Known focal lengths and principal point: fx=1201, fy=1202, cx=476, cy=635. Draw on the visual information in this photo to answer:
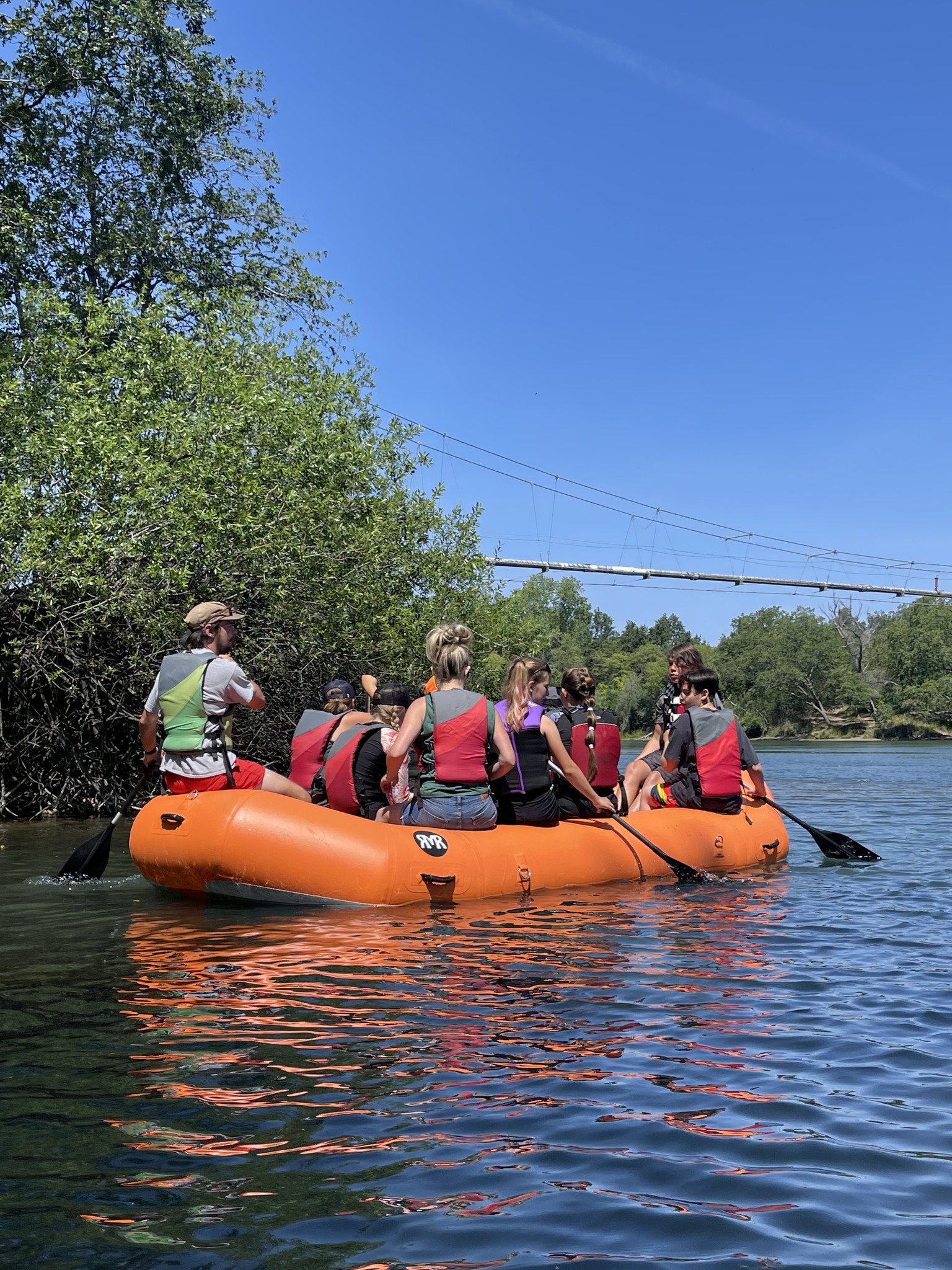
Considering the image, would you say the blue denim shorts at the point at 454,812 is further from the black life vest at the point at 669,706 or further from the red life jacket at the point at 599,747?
the black life vest at the point at 669,706

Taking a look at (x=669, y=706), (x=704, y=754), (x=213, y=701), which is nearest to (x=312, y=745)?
(x=213, y=701)

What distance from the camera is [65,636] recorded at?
11.5 meters

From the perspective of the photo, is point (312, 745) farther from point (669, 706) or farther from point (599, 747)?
point (669, 706)

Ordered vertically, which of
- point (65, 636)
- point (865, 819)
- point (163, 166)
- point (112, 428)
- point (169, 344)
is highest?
point (163, 166)

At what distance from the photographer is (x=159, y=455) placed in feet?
41.9

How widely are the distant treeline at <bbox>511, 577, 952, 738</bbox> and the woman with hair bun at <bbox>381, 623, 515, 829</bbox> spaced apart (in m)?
61.5

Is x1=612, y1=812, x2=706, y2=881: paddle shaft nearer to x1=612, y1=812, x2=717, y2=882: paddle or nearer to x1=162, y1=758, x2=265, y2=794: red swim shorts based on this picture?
x1=612, y1=812, x2=717, y2=882: paddle

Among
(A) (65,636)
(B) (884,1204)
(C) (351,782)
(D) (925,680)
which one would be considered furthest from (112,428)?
(D) (925,680)

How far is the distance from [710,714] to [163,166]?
50.5ft

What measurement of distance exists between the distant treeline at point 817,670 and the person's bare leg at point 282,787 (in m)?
61.3

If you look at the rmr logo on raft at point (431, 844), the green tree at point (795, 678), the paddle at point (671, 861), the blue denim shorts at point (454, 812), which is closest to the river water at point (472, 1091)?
the rmr logo on raft at point (431, 844)

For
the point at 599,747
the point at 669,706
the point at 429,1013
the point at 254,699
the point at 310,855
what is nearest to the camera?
the point at 429,1013

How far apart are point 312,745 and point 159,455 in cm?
590

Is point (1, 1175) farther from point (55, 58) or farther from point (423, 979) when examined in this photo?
point (55, 58)
